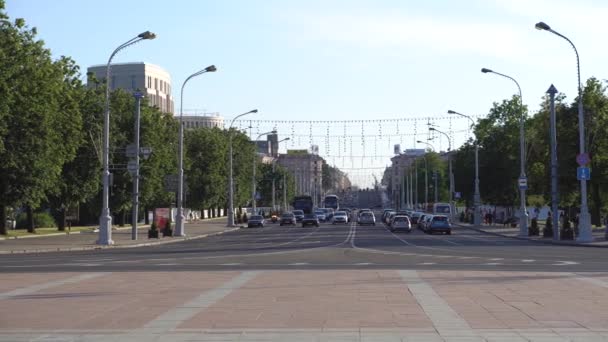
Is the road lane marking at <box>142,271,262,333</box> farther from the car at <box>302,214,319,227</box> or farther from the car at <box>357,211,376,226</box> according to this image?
the car at <box>357,211,376,226</box>

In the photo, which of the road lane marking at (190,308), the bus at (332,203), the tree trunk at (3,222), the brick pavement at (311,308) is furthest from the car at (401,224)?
the bus at (332,203)

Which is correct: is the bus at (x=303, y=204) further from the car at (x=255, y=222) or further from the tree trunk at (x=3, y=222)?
the tree trunk at (x=3, y=222)

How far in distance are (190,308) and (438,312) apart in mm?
4390

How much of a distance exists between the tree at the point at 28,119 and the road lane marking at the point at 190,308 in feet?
104

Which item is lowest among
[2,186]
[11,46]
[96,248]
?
[96,248]

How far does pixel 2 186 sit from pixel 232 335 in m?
47.4

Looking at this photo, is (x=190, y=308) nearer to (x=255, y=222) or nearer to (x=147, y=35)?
(x=147, y=35)

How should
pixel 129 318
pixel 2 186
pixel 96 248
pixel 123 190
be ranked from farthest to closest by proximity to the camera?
1. pixel 123 190
2. pixel 2 186
3. pixel 96 248
4. pixel 129 318

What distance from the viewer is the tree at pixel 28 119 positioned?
51.0m

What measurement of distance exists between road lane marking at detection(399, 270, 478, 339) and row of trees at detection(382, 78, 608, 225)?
4552 cm

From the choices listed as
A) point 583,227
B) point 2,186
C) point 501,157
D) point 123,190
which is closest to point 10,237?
point 2,186

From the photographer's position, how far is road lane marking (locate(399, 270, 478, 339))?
42.0 ft

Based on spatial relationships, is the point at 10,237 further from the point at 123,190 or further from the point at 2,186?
the point at 123,190

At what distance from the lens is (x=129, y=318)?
14.5 metres
